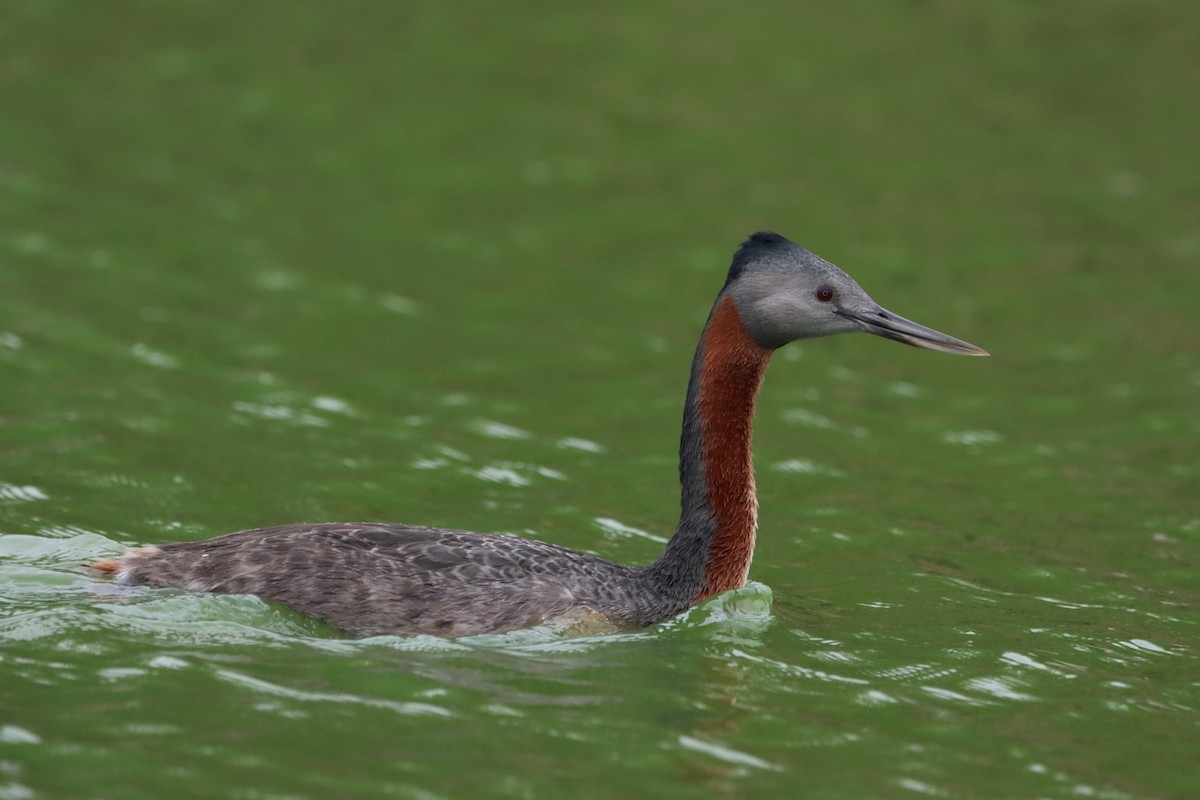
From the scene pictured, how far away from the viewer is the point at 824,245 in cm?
1720

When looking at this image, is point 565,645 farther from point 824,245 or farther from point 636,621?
point 824,245

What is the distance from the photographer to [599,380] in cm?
1410

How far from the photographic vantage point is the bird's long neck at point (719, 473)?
30.7ft

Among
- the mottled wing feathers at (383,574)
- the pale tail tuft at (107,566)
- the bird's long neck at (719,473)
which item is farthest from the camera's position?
the bird's long neck at (719,473)

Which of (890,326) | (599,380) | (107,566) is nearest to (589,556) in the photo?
(890,326)

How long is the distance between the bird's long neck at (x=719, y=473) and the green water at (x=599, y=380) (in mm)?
239

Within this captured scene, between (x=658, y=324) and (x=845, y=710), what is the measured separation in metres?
7.51

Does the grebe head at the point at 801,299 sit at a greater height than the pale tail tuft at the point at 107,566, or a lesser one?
greater

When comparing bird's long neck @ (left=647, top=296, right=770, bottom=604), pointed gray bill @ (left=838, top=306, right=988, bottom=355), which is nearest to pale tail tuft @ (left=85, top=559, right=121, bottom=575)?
bird's long neck @ (left=647, top=296, right=770, bottom=604)

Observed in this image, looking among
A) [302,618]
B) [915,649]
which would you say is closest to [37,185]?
[302,618]

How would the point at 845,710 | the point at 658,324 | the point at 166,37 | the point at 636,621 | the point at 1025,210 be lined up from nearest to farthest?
the point at 845,710
the point at 636,621
the point at 658,324
the point at 1025,210
the point at 166,37

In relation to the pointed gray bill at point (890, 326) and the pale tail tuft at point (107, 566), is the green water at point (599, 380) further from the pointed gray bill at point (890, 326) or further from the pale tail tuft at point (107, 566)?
the pointed gray bill at point (890, 326)

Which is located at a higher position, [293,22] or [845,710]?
[293,22]

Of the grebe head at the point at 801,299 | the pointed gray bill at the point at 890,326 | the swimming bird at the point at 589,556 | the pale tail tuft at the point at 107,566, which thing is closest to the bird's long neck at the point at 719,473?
the swimming bird at the point at 589,556
